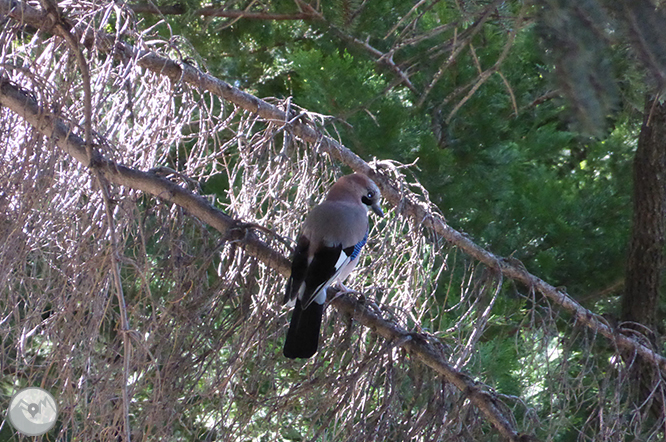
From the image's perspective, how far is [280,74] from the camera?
181 inches

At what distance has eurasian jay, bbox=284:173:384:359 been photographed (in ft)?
7.21

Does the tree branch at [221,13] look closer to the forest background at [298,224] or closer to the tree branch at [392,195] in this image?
the forest background at [298,224]

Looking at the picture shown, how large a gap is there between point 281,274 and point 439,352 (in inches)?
21.7

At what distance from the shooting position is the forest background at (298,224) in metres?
1.79

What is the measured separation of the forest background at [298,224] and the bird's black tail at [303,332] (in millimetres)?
70

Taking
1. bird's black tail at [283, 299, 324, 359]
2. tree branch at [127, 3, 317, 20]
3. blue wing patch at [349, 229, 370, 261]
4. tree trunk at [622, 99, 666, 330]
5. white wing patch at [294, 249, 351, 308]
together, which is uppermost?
tree branch at [127, 3, 317, 20]

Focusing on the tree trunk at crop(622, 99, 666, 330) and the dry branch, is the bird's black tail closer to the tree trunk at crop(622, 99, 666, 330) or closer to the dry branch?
the dry branch

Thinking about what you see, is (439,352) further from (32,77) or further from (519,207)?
(519,207)

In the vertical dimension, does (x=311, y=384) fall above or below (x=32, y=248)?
below

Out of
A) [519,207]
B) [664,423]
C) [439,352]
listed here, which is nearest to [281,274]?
[439,352]

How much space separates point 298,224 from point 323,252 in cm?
28

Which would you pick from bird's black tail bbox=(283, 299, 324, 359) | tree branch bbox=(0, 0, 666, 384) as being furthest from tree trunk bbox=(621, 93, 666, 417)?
bird's black tail bbox=(283, 299, 324, 359)

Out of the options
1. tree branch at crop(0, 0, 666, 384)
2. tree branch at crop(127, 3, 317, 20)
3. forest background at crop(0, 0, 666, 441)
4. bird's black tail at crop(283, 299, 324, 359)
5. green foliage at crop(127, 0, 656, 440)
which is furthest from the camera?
tree branch at crop(127, 3, 317, 20)

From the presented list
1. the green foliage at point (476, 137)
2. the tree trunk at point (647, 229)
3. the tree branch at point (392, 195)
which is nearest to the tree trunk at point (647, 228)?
the tree trunk at point (647, 229)
